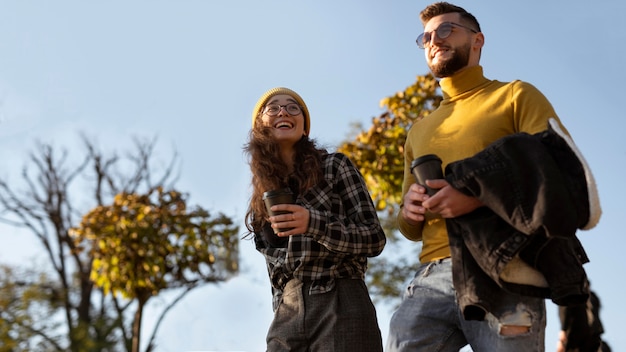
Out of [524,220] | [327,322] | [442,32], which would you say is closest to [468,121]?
[442,32]

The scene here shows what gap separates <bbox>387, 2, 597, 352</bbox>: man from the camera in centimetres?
249

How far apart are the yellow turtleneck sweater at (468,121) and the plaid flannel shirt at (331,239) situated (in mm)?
202

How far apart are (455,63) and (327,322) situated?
127 centimetres

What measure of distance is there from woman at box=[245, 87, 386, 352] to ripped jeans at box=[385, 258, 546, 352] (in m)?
0.26

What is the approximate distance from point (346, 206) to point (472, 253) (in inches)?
35.6

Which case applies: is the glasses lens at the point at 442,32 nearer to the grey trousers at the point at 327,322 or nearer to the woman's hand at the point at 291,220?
the woman's hand at the point at 291,220

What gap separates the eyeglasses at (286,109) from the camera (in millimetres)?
3409

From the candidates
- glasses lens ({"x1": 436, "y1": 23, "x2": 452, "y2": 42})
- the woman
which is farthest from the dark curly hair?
glasses lens ({"x1": 436, "y1": 23, "x2": 452, "y2": 42})

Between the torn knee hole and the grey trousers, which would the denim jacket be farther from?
the grey trousers

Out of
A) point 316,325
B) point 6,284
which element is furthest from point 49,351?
point 316,325

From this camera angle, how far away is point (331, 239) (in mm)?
2930

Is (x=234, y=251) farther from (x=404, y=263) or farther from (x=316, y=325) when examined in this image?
(x=316, y=325)

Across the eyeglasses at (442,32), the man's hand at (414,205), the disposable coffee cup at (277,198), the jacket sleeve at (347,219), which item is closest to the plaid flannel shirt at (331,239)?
the jacket sleeve at (347,219)

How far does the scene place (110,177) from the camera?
16.9 meters
